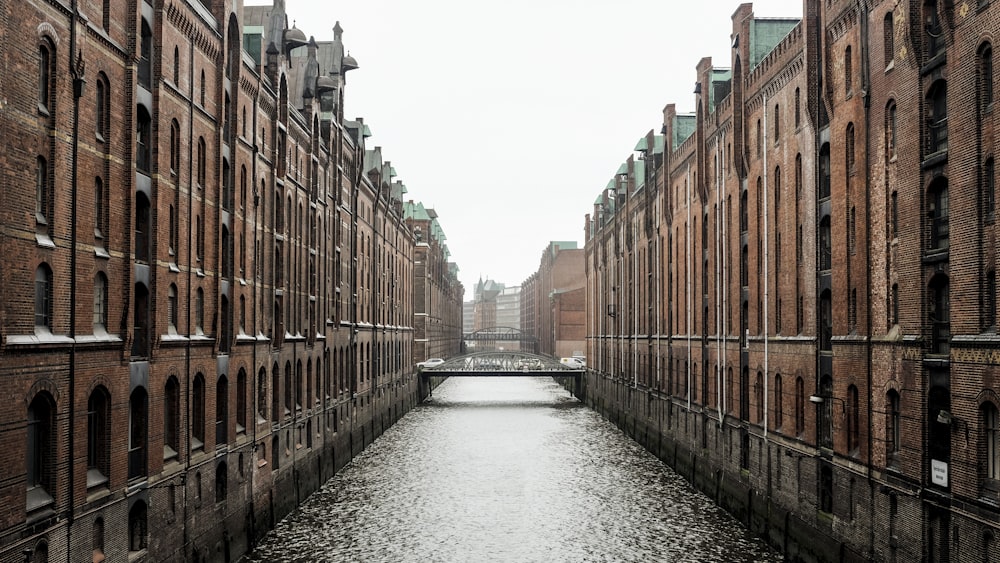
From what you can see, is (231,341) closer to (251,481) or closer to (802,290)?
(251,481)

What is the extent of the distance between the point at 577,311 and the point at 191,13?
4225 inches

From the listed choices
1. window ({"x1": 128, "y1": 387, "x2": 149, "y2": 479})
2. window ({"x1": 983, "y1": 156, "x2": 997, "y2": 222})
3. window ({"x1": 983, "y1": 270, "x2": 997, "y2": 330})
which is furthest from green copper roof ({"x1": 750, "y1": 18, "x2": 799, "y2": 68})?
window ({"x1": 128, "y1": 387, "x2": 149, "y2": 479})

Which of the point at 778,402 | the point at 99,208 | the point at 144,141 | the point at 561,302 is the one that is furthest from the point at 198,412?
the point at 561,302

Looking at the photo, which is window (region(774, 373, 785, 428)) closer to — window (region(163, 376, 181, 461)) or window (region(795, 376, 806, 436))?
window (region(795, 376, 806, 436))

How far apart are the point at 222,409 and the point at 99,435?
842cm

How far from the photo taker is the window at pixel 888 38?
21000 mm

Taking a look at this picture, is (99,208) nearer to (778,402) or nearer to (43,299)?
(43,299)

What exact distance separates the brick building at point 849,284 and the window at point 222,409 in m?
16.6

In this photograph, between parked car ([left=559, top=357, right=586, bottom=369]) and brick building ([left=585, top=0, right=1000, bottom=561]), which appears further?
parked car ([left=559, top=357, right=586, bottom=369])

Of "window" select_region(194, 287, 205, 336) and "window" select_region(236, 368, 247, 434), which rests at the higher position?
"window" select_region(194, 287, 205, 336)

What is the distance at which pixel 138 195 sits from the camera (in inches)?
819

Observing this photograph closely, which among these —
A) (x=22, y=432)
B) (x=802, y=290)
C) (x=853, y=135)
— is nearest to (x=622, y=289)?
(x=802, y=290)

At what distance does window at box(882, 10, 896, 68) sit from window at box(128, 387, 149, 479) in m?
18.5

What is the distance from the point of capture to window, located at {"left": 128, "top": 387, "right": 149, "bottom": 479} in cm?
2014
